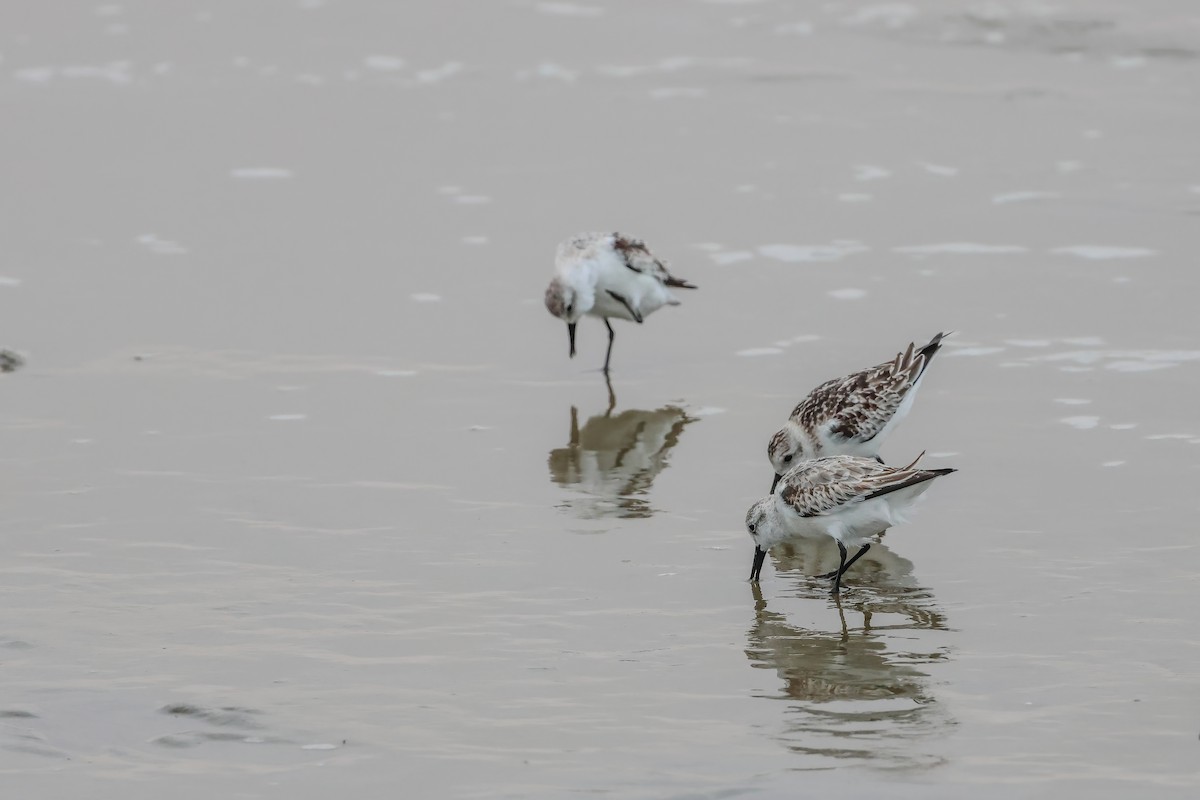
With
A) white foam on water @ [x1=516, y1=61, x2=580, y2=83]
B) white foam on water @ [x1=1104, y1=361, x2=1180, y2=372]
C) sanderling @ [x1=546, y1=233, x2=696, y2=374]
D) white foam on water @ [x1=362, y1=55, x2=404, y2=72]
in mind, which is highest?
white foam on water @ [x1=362, y1=55, x2=404, y2=72]

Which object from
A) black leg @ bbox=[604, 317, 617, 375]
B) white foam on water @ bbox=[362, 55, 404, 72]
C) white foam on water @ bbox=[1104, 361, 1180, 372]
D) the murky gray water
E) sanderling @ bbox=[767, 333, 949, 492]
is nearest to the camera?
the murky gray water

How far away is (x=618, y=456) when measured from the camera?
10234mm

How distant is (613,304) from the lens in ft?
40.1

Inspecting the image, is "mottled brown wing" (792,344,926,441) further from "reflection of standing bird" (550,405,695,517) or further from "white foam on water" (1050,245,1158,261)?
"white foam on water" (1050,245,1158,261)

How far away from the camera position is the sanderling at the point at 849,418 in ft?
30.6

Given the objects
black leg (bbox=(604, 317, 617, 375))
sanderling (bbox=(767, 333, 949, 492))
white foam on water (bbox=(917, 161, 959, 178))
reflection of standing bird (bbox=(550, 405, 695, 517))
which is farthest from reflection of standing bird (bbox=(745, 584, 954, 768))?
white foam on water (bbox=(917, 161, 959, 178))

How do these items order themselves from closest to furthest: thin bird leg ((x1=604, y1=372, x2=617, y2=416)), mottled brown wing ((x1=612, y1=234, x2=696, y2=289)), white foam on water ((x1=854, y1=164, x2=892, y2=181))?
thin bird leg ((x1=604, y1=372, x2=617, y2=416)), mottled brown wing ((x1=612, y1=234, x2=696, y2=289)), white foam on water ((x1=854, y1=164, x2=892, y2=181))

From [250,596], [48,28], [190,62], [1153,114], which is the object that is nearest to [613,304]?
[250,596]

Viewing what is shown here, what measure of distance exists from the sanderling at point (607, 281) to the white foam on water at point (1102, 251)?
3134 mm

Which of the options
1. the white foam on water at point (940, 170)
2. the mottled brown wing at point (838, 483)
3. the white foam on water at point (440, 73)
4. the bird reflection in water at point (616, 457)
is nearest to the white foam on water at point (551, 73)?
the white foam on water at point (440, 73)

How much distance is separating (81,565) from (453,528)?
6.10 ft

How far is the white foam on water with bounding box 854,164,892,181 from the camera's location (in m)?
15.2

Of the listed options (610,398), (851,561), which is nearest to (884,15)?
(610,398)

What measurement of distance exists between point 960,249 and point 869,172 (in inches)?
90.7
